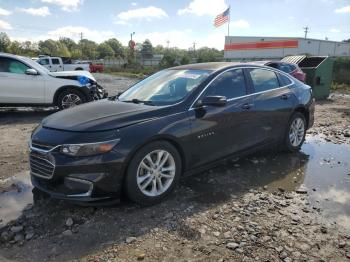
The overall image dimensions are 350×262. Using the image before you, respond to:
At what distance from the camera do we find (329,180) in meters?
5.43

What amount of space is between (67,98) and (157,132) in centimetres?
712

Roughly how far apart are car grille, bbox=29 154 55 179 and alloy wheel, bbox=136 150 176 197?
923 millimetres

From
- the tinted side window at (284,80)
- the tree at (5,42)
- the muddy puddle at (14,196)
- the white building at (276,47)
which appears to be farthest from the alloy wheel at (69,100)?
the tree at (5,42)

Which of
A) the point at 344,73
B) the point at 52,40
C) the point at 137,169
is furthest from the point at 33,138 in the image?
the point at 52,40

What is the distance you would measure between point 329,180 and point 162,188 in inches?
97.1

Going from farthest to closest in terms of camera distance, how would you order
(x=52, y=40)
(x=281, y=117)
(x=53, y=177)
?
(x=52, y=40)
(x=281, y=117)
(x=53, y=177)

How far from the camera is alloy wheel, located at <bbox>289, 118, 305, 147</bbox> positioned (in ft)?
21.5

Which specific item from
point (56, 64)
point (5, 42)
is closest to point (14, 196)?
point (56, 64)

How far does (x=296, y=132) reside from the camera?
6.66 m

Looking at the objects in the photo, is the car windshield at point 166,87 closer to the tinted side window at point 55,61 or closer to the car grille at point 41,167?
the car grille at point 41,167

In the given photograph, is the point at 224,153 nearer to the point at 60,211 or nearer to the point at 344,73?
the point at 60,211

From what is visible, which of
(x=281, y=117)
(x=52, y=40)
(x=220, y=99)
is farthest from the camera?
(x=52, y=40)

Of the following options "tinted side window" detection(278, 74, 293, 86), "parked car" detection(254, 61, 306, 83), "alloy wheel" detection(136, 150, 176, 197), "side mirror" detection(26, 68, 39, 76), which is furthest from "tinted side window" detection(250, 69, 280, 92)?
"parked car" detection(254, 61, 306, 83)

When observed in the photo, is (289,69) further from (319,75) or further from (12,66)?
(12,66)
